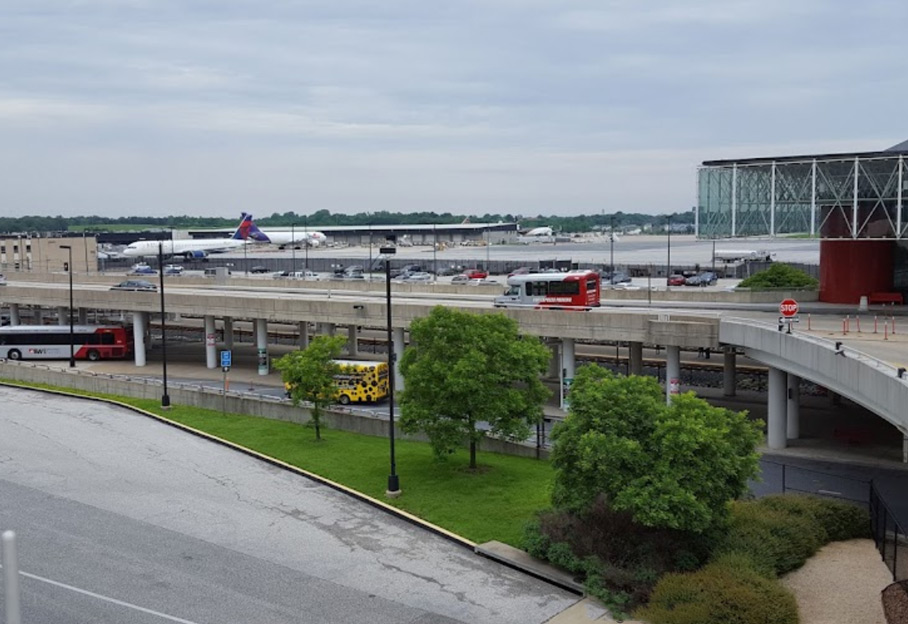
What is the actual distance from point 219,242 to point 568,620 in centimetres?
16052

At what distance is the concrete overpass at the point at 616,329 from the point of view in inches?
1208

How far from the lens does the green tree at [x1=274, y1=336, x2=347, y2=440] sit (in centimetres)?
3956

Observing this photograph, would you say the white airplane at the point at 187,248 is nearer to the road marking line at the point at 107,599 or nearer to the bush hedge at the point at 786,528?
the road marking line at the point at 107,599

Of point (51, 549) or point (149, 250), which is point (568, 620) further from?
point (149, 250)

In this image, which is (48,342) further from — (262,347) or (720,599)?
(720,599)

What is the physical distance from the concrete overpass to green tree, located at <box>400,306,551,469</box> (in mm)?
9772

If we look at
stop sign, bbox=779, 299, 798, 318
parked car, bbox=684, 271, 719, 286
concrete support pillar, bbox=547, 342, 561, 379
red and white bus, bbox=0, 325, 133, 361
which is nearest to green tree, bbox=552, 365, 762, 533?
stop sign, bbox=779, 299, 798, 318

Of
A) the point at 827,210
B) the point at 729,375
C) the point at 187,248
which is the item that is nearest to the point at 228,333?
the point at 729,375

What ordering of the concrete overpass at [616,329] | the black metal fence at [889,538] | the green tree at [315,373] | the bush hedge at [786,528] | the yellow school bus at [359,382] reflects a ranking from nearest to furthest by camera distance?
A: the black metal fence at [889,538] → the bush hedge at [786,528] → the concrete overpass at [616,329] → the green tree at [315,373] → the yellow school bus at [359,382]

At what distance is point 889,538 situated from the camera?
25953mm

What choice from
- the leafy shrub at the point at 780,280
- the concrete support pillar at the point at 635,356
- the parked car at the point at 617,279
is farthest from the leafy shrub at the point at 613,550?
the parked car at the point at 617,279

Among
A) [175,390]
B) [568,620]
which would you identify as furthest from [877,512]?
[175,390]

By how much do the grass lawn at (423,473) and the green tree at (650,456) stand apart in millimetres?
2268

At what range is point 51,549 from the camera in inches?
1024
